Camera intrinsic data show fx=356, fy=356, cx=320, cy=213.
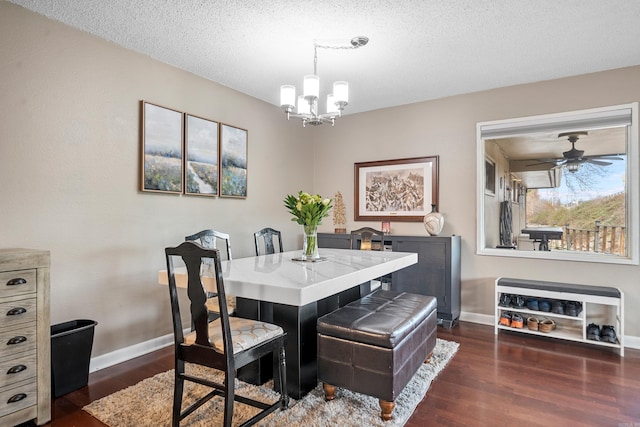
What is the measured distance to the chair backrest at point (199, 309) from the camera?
1.70 meters

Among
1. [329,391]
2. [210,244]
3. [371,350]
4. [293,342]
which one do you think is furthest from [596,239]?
[210,244]

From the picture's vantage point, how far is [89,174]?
8.86 feet

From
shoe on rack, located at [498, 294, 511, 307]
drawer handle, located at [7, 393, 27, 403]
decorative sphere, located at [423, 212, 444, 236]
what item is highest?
decorative sphere, located at [423, 212, 444, 236]

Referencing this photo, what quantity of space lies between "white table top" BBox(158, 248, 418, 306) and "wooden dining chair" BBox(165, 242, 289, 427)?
12cm

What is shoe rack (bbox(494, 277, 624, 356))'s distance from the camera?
10.2 ft

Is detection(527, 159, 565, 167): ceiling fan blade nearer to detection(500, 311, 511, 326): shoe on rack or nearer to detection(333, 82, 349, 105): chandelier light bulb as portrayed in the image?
detection(500, 311, 511, 326): shoe on rack

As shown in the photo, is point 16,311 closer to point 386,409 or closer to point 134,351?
point 134,351

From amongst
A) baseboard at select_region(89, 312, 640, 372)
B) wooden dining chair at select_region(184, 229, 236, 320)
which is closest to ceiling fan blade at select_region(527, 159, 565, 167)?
baseboard at select_region(89, 312, 640, 372)

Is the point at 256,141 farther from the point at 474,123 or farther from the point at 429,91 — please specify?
the point at 474,123

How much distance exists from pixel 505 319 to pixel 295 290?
286cm

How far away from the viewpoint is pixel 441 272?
380 cm

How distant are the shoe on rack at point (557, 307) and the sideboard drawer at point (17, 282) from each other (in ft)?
13.4

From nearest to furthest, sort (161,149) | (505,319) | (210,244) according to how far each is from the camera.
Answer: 1. (210,244)
2. (161,149)
3. (505,319)

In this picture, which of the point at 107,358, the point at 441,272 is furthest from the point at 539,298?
the point at 107,358
